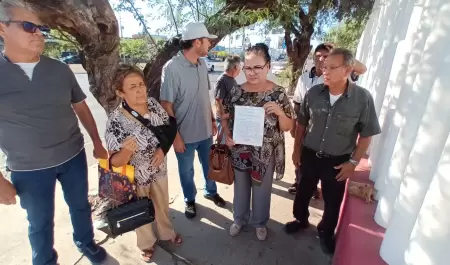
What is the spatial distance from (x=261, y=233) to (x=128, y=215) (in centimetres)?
134

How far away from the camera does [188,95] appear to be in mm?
2926

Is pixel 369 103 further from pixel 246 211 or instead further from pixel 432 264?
pixel 246 211

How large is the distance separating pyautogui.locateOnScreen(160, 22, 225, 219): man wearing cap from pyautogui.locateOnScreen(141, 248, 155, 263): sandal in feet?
2.27

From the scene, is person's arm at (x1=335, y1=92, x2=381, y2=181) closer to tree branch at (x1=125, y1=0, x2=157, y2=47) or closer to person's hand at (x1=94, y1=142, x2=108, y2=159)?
person's hand at (x1=94, y1=142, x2=108, y2=159)

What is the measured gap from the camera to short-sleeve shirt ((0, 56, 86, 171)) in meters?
1.92

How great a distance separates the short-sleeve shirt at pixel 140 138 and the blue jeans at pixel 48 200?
1.41 feet

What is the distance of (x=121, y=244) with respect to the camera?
2826 millimetres

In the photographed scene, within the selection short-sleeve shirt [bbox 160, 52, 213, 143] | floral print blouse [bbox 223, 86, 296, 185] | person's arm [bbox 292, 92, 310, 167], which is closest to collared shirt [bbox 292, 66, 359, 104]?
person's arm [bbox 292, 92, 310, 167]

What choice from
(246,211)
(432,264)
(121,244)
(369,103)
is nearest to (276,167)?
(246,211)

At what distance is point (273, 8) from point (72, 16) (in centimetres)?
230

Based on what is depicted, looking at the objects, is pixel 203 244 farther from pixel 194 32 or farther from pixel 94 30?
pixel 94 30

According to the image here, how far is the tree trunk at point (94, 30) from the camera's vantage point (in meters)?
2.47

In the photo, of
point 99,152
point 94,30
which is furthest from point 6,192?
point 94,30

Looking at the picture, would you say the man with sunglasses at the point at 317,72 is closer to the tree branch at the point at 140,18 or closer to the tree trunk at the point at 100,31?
the tree trunk at the point at 100,31
